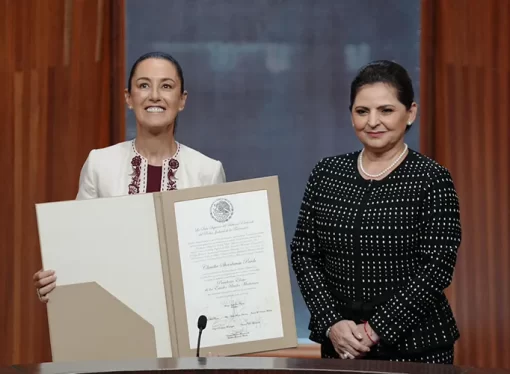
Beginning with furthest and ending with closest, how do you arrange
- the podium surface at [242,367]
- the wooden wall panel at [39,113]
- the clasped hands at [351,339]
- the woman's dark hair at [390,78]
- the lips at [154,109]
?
the wooden wall panel at [39,113] → the lips at [154,109] → the woman's dark hair at [390,78] → the clasped hands at [351,339] → the podium surface at [242,367]

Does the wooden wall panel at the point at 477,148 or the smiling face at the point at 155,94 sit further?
the wooden wall panel at the point at 477,148

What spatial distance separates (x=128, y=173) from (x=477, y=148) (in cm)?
187

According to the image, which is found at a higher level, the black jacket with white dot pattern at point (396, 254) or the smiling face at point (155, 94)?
the smiling face at point (155, 94)

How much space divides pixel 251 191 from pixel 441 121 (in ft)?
5.71

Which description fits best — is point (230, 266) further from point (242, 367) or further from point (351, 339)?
point (242, 367)

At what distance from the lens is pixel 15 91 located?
390cm

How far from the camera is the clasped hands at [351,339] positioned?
2359 millimetres

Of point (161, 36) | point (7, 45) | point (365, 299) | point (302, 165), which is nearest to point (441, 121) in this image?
point (302, 165)

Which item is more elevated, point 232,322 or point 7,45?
point 7,45

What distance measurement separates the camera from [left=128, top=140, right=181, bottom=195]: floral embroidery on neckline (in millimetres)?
2662

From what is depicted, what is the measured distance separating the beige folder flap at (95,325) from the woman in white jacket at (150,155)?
0.37 meters

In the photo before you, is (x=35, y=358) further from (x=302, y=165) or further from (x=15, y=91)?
(x=302, y=165)

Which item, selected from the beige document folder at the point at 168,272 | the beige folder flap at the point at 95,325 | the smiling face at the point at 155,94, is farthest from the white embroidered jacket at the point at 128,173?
the beige folder flap at the point at 95,325

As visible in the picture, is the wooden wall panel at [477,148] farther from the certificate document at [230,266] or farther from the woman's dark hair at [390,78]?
the certificate document at [230,266]
